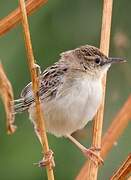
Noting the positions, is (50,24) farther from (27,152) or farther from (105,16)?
(105,16)

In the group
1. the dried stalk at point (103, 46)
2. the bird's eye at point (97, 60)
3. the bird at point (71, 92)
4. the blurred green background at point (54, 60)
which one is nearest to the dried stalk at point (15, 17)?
the dried stalk at point (103, 46)

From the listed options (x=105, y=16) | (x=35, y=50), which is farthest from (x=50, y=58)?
(x=105, y=16)

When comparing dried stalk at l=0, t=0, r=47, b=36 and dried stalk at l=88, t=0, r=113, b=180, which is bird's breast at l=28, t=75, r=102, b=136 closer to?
dried stalk at l=88, t=0, r=113, b=180

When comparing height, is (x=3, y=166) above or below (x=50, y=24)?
below

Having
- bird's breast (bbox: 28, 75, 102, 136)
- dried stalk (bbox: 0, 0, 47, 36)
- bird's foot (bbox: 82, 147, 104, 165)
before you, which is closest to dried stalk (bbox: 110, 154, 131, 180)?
bird's foot (bbox: 82, 147, 104, 165)

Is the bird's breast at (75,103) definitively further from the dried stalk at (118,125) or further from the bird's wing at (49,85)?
the dried stalk at (118,125)

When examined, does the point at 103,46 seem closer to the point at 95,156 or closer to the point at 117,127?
the point at 117,127
